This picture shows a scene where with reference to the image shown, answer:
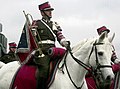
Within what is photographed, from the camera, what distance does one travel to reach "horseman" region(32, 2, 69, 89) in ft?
35.5

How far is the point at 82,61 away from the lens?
1058 cm

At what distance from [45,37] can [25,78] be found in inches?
54.2

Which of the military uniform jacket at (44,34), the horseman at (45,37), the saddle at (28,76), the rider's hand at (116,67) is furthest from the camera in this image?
the rider's hand at (116,67)

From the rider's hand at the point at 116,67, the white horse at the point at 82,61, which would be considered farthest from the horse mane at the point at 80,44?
the rider's hand at the point at 116,67

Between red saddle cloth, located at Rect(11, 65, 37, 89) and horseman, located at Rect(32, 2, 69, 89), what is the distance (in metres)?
0.20

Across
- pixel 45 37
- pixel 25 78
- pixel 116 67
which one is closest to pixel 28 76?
pixel 25 78

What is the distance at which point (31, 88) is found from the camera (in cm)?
1098

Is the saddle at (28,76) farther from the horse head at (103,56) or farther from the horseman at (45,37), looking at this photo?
the horse head at (103,56)

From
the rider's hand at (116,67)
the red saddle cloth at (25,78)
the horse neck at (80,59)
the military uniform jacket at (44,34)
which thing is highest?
the military uniform jacket at (44,34)

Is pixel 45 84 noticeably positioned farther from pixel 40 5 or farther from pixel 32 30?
pixel 40 5

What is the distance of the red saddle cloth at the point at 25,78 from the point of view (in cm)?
1098

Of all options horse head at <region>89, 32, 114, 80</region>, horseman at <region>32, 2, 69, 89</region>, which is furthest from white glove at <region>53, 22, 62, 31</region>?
horse head at <region>89, 32, 114, 80</region>

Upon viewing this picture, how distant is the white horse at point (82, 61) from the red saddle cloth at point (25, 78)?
0.68 m

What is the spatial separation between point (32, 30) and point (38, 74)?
1315 millimetres
